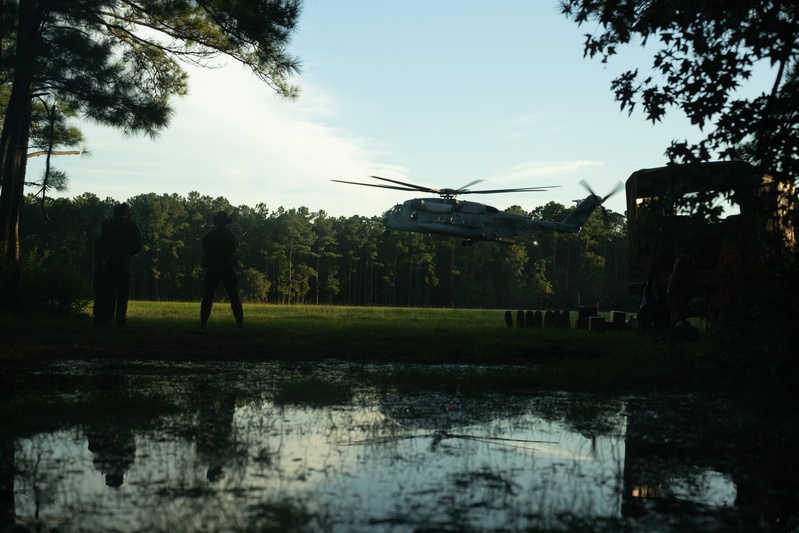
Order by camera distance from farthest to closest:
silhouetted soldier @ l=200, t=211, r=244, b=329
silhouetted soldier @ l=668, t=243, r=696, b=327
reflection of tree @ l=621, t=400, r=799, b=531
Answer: silhouetted soldier @ l=200, t=211, r=244, b=329, silhouetted soldier @ l=668, t=243, r=696, b=327, reflection of tree @ l=621, t=400, r=799, b=531

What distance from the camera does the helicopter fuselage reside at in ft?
133

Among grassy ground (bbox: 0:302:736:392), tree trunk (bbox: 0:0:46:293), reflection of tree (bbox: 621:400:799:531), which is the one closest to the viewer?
reflection of tree (bbox: 621:400:799:531)

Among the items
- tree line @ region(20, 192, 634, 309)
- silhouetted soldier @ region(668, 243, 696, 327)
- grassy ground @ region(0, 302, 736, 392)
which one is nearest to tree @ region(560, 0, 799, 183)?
grassy ground @ region(0, 302, 736, 392)

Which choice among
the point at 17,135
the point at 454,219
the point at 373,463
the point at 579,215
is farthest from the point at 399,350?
the point at 579,215

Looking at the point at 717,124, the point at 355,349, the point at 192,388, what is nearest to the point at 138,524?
the point at 192,388

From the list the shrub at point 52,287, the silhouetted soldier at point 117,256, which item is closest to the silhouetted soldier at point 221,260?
the silhouetted soldier at point 117,256

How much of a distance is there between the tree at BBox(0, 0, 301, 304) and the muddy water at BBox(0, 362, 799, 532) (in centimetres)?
1158

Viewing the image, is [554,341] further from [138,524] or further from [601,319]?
[138,524]

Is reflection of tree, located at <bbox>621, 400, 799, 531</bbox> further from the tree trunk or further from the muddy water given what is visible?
the tree trunk

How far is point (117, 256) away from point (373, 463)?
12.3 metres

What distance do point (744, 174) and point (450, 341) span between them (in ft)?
24.6

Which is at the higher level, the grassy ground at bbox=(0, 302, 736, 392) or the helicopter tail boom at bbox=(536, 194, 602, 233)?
the helicopter tail boom at bbox=(536, 194, 602, 233)

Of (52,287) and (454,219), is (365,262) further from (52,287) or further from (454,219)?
Result: (52,287)

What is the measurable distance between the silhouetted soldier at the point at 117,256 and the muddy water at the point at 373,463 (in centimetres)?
836
